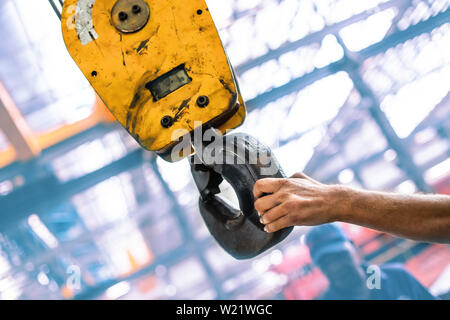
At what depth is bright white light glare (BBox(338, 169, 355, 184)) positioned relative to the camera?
538 cm

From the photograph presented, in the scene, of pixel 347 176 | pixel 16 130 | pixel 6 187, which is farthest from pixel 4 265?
pixel 347 176

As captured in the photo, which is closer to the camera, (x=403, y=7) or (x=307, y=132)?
(x=403, y=7)

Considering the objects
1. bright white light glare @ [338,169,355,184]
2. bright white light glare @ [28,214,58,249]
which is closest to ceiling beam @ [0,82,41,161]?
bright white light glare @ [28,214,58,249]

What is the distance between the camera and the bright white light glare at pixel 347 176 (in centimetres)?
538

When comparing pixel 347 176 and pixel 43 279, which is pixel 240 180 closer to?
pixel 43 279

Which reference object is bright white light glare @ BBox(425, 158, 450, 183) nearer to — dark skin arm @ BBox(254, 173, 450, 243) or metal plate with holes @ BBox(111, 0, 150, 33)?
dark skin arm @ BBox(254, 173, 450, 243)

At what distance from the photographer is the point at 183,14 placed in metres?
0.77

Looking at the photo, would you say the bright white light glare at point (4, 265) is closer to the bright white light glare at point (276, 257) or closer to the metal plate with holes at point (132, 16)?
the bright white light glare at point (276, 257)

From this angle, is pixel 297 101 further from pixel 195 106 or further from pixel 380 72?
pixel 195 106

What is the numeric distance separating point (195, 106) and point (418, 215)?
501 millimetres

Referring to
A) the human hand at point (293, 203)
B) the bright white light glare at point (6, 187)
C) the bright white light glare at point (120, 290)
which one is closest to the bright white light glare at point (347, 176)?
the bright white light glare at point (120, 290)

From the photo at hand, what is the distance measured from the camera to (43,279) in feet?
13.9

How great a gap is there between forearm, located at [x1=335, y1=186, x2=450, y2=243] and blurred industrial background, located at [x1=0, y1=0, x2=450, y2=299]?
257 centimetres
